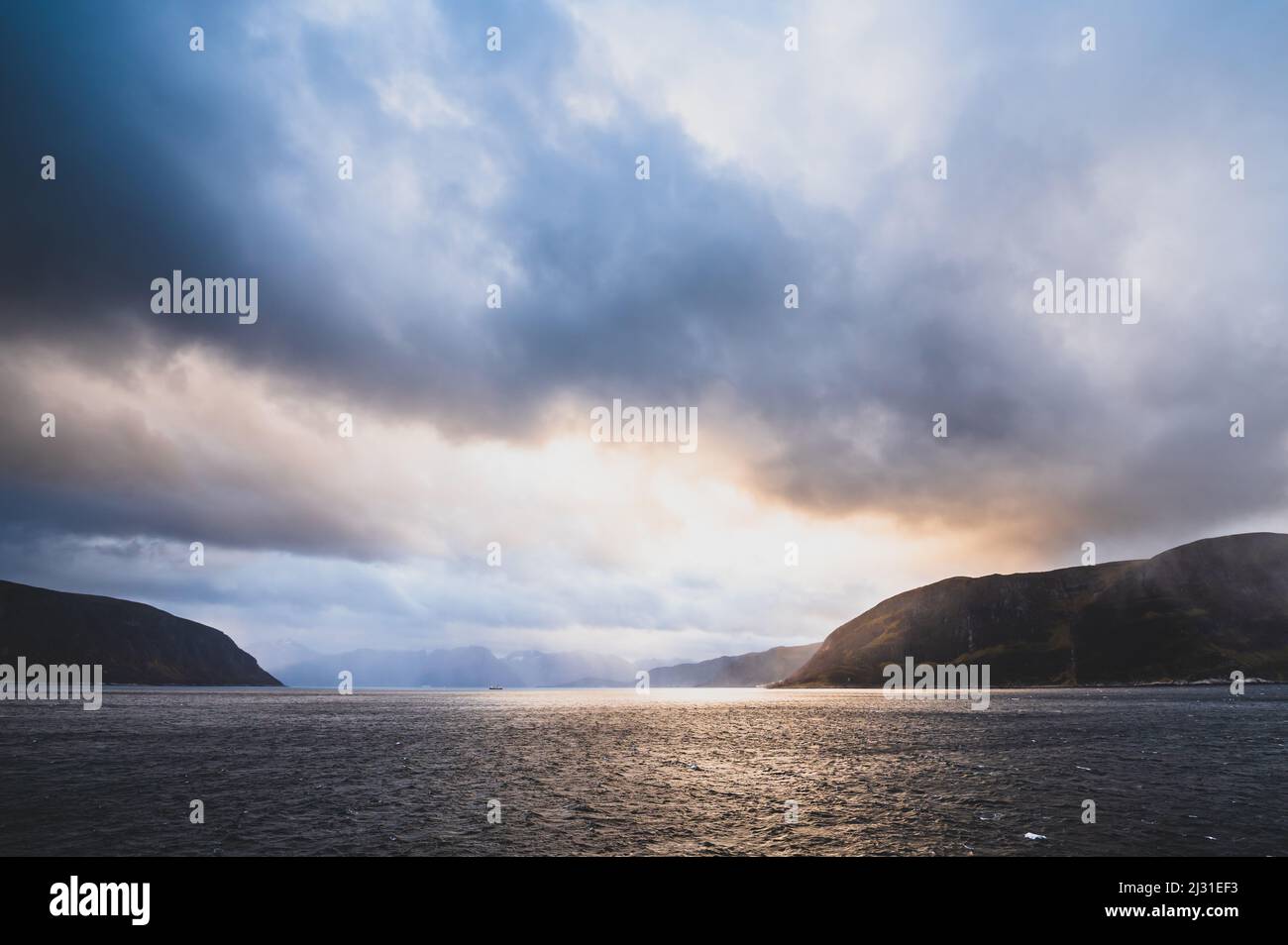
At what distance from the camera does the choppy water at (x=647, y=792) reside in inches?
1601

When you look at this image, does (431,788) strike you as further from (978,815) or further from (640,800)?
(978,815)

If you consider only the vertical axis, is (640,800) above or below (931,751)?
above

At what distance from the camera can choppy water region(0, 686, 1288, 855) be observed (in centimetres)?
4066

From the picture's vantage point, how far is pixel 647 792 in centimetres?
5722

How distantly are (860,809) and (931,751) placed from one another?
4324 cm
